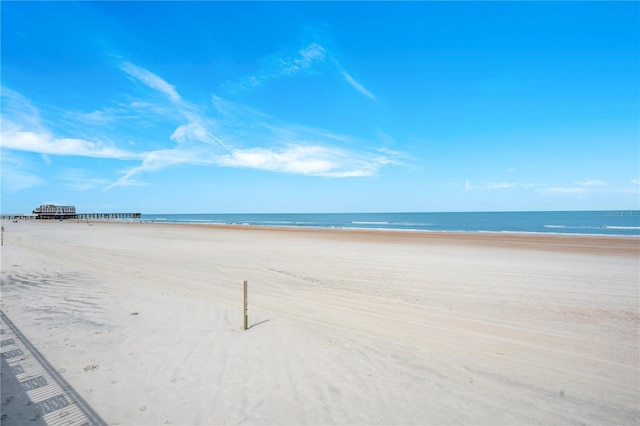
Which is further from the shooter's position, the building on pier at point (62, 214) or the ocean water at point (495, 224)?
the building on pier at point (62, 214)

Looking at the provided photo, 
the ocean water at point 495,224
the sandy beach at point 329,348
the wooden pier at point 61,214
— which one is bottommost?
the sandy beach at point 329,348

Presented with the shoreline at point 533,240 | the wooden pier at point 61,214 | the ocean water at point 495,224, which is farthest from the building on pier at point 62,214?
the shoreline at point 533,240

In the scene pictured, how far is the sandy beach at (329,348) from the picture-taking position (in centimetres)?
451

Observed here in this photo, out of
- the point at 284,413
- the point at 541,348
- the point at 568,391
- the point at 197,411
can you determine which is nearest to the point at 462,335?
the point at 541,348

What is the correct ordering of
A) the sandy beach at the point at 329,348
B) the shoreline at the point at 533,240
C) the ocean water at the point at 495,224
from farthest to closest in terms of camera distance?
the ocean water at the point at 495,224
the shoreline at the point at 533,240
the sandy beach at the point at 329,348

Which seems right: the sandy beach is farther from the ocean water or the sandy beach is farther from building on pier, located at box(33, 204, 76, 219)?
building on pier, located at box(33, 204, 76, 219)

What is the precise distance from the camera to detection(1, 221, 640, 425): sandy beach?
4.51 meters

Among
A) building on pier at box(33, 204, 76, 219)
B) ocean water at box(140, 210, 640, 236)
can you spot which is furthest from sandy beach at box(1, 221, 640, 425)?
building on pier at box(33, 204, 76, 219)

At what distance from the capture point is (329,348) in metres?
6.49

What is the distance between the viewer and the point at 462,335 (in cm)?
738

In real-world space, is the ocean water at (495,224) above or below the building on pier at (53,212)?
below

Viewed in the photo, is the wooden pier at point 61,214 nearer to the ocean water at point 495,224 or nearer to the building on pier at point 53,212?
the building on pier at point 53,212

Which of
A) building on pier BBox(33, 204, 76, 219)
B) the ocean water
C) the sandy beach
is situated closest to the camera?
the sandy beach

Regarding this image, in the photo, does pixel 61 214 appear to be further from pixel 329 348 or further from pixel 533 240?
pixel 329 348
